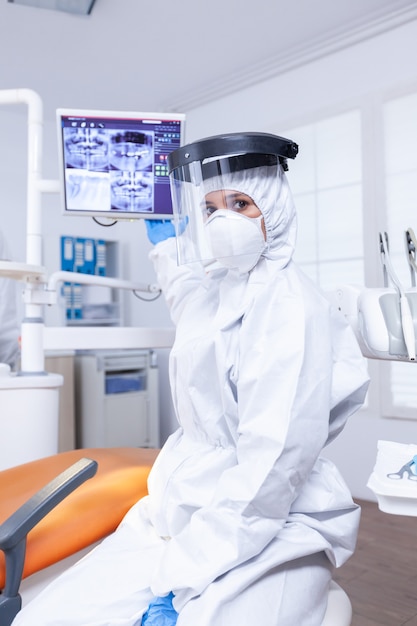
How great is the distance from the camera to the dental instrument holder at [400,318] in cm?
107

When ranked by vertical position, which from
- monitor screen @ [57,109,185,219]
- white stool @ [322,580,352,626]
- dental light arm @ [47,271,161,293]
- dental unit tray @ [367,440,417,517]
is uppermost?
monitor screen @ [57,109,185,219]

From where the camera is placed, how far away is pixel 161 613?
3.33ft

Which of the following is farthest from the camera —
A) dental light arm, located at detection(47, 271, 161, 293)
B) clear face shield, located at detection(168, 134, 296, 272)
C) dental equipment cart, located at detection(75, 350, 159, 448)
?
dental equipment cart, located at detection(75, 350, 159, 448)

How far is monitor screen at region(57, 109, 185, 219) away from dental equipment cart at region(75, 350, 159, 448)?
2443mm

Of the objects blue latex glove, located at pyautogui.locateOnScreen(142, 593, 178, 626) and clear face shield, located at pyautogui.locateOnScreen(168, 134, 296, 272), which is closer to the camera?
blue latex glove, located at pyautogui.locateOnScreen(142, 593, 178, 626)

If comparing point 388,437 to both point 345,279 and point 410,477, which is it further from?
point 410,477

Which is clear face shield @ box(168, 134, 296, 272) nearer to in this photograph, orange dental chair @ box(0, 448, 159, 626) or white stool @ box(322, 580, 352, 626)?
orange dental chair @ box(0, 448, 159, 626)

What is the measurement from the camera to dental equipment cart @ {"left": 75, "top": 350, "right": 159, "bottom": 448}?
13.6 ft

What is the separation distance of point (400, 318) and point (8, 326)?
2034mm

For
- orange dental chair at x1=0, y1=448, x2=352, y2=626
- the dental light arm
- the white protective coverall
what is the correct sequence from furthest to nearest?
the white protective coverall → the dental light arm → orange dental chair at x1=0, y1=448, x2=352, y2=626

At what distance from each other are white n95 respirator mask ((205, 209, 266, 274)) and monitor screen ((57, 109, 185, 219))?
2.00ft

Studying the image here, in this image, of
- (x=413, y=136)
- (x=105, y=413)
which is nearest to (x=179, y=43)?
(x=413, y=136)

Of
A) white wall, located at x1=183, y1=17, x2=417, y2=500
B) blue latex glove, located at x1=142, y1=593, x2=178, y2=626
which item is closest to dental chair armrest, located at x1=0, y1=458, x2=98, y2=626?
blue latex glove, located at x1=142, y1=593, x2=178, y2=626

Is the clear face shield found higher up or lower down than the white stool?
higher up
